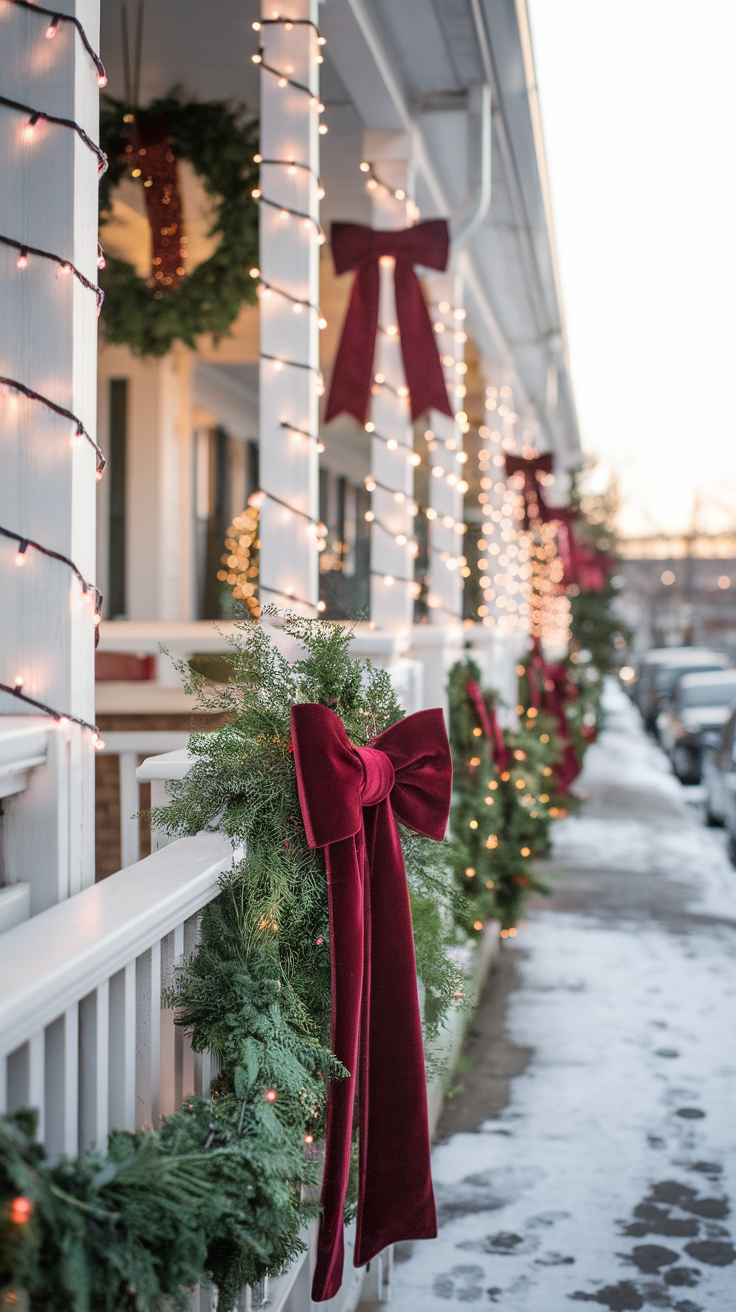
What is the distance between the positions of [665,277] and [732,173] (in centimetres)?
1495

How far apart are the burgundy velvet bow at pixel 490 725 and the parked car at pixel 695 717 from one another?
642 cm

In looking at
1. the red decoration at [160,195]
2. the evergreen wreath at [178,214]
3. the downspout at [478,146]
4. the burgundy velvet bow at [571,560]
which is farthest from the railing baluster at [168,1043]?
the burgundy velvet bow at [571,560]

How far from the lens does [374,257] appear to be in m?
4.40

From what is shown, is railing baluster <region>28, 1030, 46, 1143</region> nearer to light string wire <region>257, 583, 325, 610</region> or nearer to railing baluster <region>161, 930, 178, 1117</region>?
railing baluster <region>161, 930, 178, 1117</region>

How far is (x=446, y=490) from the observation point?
591 cm

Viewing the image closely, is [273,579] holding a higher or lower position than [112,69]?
lower

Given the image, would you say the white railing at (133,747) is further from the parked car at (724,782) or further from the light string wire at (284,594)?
the parked car at (724,782)

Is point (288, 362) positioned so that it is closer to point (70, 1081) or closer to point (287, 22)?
point (287, 22)

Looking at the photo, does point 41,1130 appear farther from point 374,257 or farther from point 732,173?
point 732,173

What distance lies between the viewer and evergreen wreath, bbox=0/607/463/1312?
1152 mm

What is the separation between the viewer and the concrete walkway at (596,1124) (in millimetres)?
3043

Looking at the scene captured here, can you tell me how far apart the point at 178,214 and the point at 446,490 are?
6.50ft

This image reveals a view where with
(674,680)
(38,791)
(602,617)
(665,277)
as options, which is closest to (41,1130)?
(38,791)

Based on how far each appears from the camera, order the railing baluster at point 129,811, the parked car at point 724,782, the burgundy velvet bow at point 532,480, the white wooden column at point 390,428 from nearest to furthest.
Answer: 1. the railing baluster at point 129,811
2. the white wooden column at point 390,428
3. the burgundy velvet bow at point 532,480
4. the parked car at point 724,782
